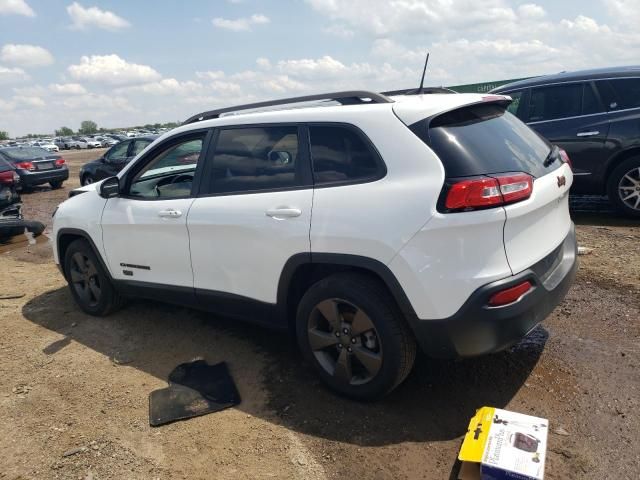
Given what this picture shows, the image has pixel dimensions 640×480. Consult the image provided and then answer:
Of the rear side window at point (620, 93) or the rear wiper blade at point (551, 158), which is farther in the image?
the rear side window at point (620, 93)

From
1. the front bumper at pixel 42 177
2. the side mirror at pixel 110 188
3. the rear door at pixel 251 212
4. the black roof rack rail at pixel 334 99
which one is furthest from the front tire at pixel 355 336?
the front bumper at pixel 42 177

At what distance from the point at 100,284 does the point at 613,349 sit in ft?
13.8

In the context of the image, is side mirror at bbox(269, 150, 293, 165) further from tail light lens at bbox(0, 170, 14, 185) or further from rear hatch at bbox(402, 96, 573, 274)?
tail light lens at bbox(0, 170, 14, 185)

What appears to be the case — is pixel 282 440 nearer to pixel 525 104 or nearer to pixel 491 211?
pixel 491 211

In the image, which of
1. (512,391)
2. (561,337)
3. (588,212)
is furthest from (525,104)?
(512,391)

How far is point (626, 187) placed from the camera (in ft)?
20.3

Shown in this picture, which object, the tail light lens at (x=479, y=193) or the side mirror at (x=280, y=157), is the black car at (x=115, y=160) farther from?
the tail light lens at (x=479, y=193)

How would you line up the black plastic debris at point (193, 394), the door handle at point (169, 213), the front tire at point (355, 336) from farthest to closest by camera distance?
the door handle at point (169, 213), the black plastic debris at point (193, 394), the front tire at point (355, 336)

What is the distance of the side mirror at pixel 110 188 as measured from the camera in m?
4.15

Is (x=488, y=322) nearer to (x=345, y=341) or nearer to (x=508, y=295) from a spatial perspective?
(x=508, y=295)

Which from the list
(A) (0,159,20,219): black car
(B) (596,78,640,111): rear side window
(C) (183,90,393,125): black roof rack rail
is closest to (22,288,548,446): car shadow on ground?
(C) (183,90,393,125): black roof rack rail

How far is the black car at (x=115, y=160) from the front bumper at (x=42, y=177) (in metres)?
2.43

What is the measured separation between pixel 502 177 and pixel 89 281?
12.6ft

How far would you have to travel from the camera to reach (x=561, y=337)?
3.66 metres
